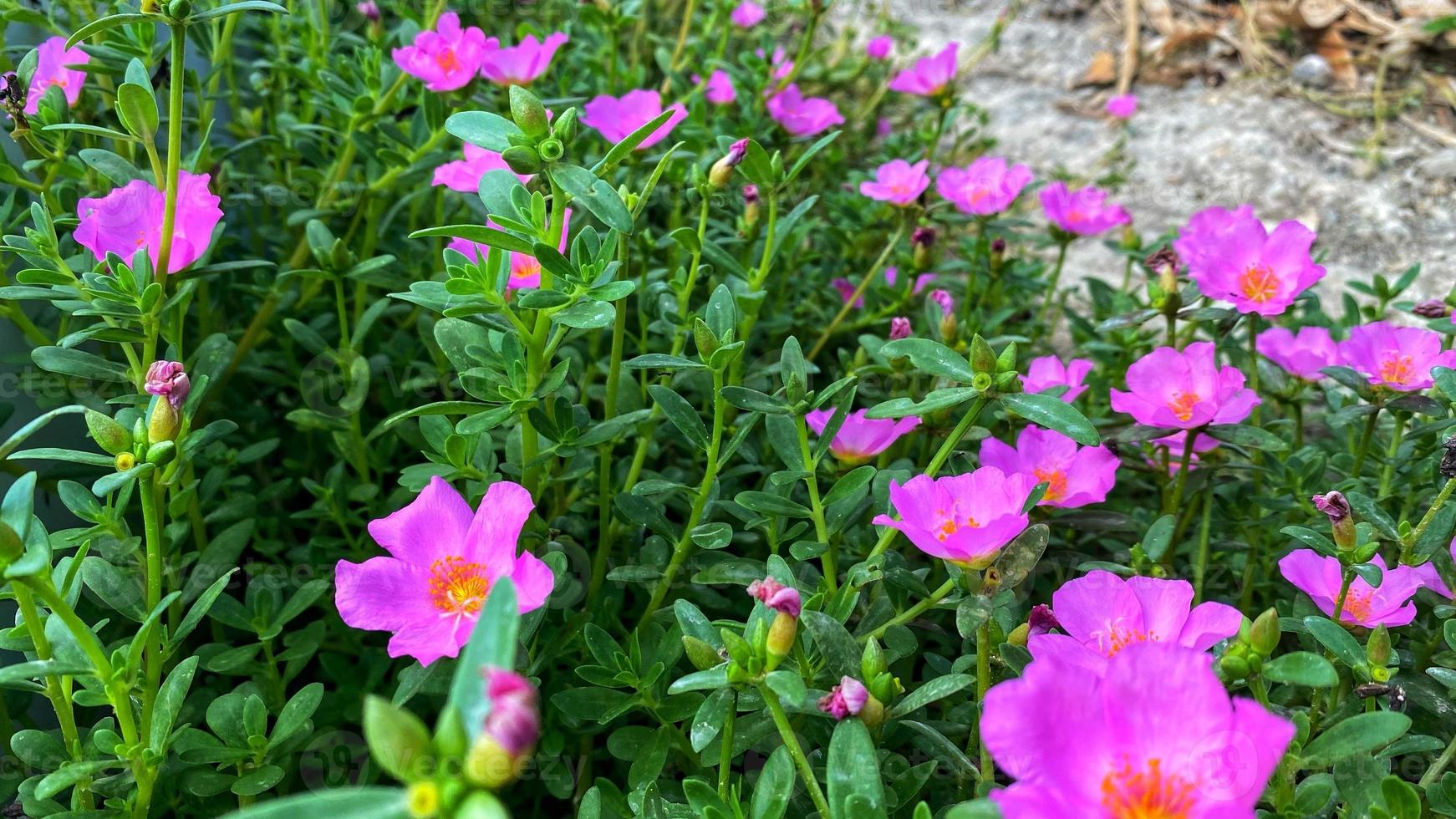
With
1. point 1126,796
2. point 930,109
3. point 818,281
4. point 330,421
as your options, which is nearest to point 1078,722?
point 1126,796

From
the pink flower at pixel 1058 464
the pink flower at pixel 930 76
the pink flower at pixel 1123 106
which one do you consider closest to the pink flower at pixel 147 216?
the pink flower at pixel 1058 464

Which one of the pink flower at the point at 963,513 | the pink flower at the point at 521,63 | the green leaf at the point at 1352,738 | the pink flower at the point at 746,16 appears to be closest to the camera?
the green leaf at the point at 1352,738

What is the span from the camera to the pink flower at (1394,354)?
4.75 feet

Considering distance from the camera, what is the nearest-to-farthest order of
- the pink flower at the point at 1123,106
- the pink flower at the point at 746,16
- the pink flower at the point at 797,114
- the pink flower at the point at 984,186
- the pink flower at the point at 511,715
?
the pink flower at the point at 511,715 < the pink flower at the point at 984,186 < the pink flower at the point at 797,114 < the pink flower at the point at 746,16 < the pink flower at the point at 1123,106

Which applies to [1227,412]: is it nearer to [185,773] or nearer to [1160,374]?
[1160,374]

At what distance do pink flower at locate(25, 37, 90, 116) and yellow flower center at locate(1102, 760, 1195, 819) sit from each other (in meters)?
1.55

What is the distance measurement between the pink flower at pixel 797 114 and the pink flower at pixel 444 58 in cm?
66

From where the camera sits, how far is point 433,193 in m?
1.98

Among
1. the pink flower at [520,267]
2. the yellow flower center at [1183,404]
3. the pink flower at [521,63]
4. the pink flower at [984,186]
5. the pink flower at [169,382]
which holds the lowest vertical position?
the yellow flower center at [1183,404]

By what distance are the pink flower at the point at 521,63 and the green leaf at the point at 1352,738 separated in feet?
4.98

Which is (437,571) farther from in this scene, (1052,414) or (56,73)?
(56,73)

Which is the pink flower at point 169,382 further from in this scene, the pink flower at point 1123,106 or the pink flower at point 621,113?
the pink flower at point 1123,106

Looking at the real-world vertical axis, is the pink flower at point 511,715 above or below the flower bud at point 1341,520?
above

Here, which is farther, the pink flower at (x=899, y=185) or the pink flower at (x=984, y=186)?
the pink flower at (x=984, y=186)
